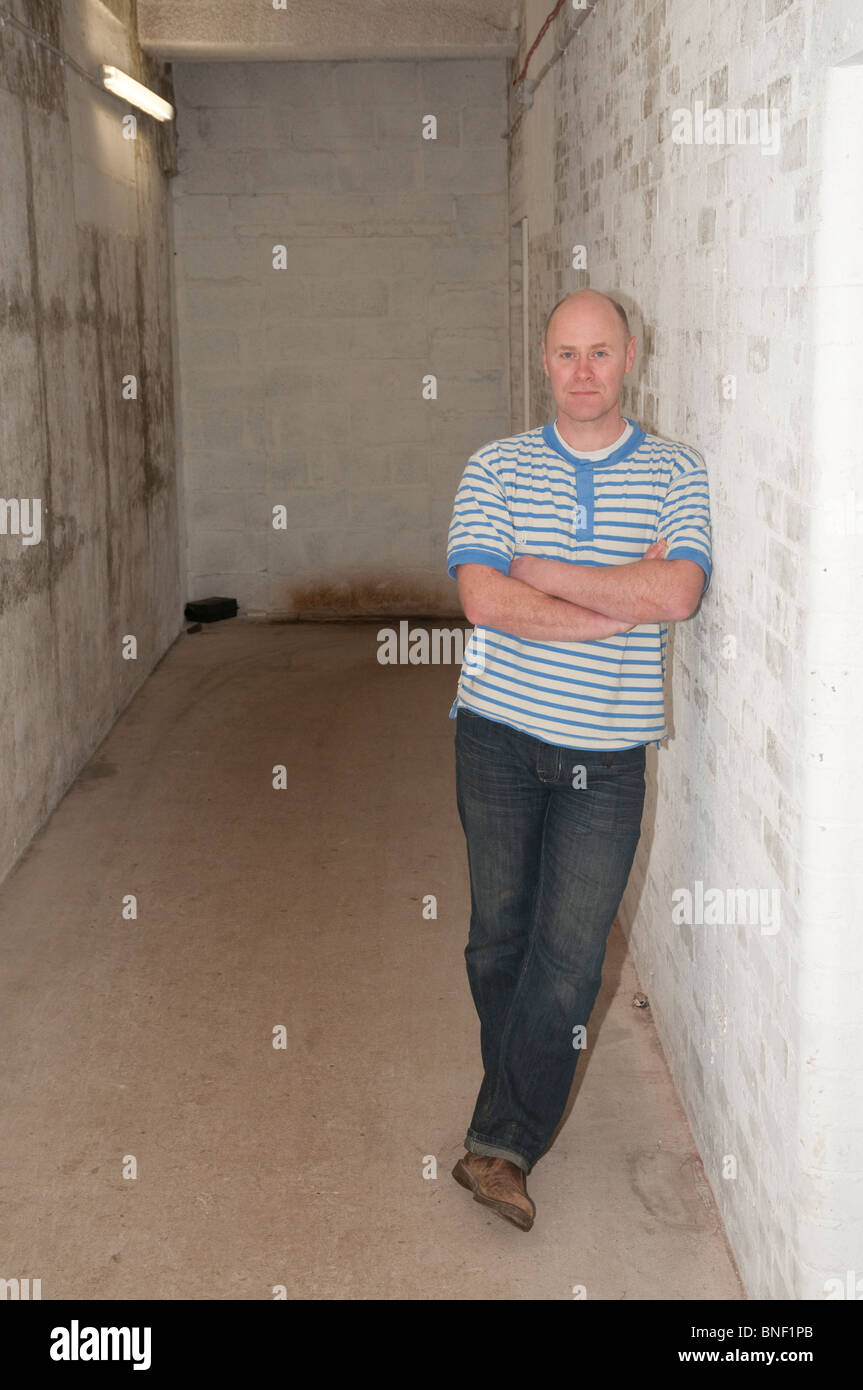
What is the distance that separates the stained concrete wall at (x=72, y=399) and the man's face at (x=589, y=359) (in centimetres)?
246

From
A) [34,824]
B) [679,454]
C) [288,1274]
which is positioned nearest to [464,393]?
[34,824]

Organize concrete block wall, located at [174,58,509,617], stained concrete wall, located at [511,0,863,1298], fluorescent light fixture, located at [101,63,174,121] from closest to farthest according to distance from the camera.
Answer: stained concrete wall, located at [511,0,863,1298] → fluorescent light fixture, located at [101,63,174,121] → concrete block wall, located at [174,58,509,617]

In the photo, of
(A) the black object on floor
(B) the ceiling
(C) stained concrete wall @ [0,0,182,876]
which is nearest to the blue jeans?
(C) stained concrete wall @ [0,0,182,876]

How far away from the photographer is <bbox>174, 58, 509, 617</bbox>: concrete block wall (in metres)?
8.31

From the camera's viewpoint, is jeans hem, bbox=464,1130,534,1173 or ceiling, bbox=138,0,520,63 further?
ceiling, bbox=138,0,520,63

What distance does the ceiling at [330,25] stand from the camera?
7348 millimetres

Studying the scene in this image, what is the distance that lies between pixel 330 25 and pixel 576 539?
5508 millimetres

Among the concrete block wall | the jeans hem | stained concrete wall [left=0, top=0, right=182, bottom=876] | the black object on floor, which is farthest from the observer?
the black object on floor

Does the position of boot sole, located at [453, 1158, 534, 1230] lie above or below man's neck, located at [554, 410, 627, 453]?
below

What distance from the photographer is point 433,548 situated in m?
8.77

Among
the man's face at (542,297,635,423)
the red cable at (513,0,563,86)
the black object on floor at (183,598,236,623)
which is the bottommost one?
the black object on floor at (183,598,236,623)

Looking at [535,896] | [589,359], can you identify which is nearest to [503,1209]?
[535,896]

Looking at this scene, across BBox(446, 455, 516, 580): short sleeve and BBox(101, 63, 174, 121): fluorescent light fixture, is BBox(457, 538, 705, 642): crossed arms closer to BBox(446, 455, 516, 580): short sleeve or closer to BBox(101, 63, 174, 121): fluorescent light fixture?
BBox(446, 455, 516, 580): short sleeve
